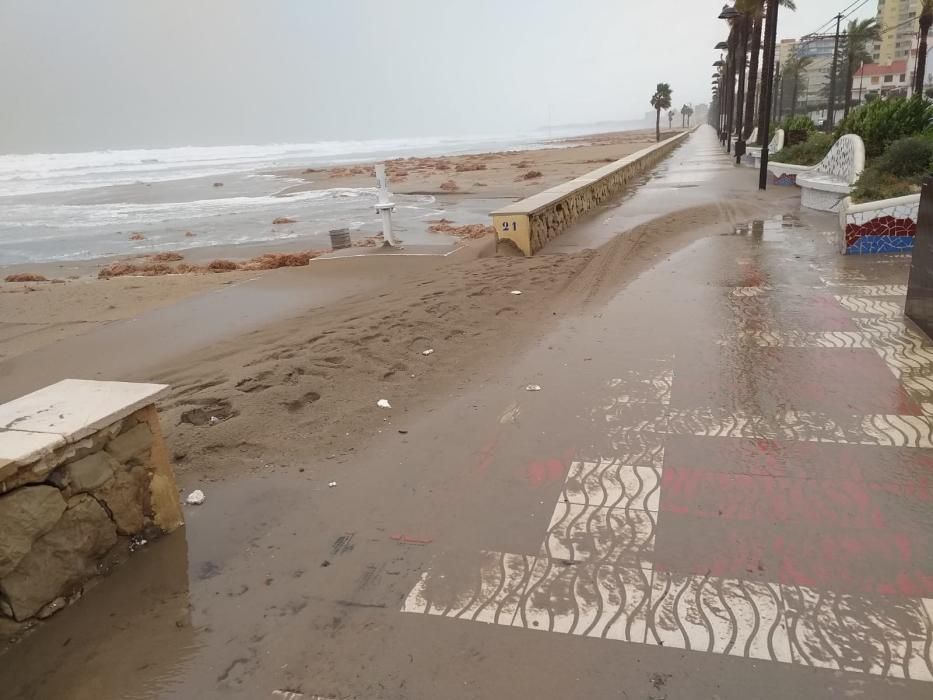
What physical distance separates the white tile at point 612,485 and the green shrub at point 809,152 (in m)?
17.5

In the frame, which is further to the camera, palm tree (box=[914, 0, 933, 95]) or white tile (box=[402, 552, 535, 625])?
palm tree (box=[914, 0, 933, 95])

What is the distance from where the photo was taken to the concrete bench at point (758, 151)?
2341 cm

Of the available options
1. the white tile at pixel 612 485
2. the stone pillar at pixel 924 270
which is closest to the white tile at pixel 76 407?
the white tile at pixel 612 485

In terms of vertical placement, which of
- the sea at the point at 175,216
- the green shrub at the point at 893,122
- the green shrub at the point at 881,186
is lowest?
the sea at the point at 175,216

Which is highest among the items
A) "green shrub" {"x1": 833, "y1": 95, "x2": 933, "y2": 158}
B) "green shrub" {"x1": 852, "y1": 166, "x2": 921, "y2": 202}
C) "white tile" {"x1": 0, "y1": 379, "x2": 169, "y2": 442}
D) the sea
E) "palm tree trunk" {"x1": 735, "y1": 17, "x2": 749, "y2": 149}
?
"palm tree trunk" {"x1": 735, "y1": 17, "x2": 749, "y2": 149}

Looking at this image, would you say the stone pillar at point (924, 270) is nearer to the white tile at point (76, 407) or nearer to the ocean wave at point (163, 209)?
the white tile at point (76, 407)

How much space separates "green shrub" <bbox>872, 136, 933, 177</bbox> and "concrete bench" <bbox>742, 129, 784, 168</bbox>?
40.8ft

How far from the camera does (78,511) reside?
9.63ft

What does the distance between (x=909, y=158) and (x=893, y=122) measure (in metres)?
3.47

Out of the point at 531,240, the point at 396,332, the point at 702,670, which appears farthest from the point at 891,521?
the point at 531,240

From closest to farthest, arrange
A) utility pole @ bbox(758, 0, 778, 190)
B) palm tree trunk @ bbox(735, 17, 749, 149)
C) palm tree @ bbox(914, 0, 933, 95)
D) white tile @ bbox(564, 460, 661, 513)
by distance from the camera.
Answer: white tile @ bbox(564, 460, 661, 513) → utility pole @ bbox(758, 0, 778, 190) → palm tree trunk @ bbox(735, 17, 749, 149) → palm tree @ bbox(914, 0, 933, 95)

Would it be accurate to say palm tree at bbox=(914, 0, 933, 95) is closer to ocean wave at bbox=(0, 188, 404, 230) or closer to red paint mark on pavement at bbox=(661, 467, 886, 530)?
ocean wave at bbox=(0, 188, 404, 230)

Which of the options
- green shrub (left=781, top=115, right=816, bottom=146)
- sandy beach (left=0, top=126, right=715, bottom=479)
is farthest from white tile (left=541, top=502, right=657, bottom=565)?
green shrub (left=781, top=115, right=816, bottom=146)

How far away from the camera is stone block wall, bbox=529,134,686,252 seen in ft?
34.4
